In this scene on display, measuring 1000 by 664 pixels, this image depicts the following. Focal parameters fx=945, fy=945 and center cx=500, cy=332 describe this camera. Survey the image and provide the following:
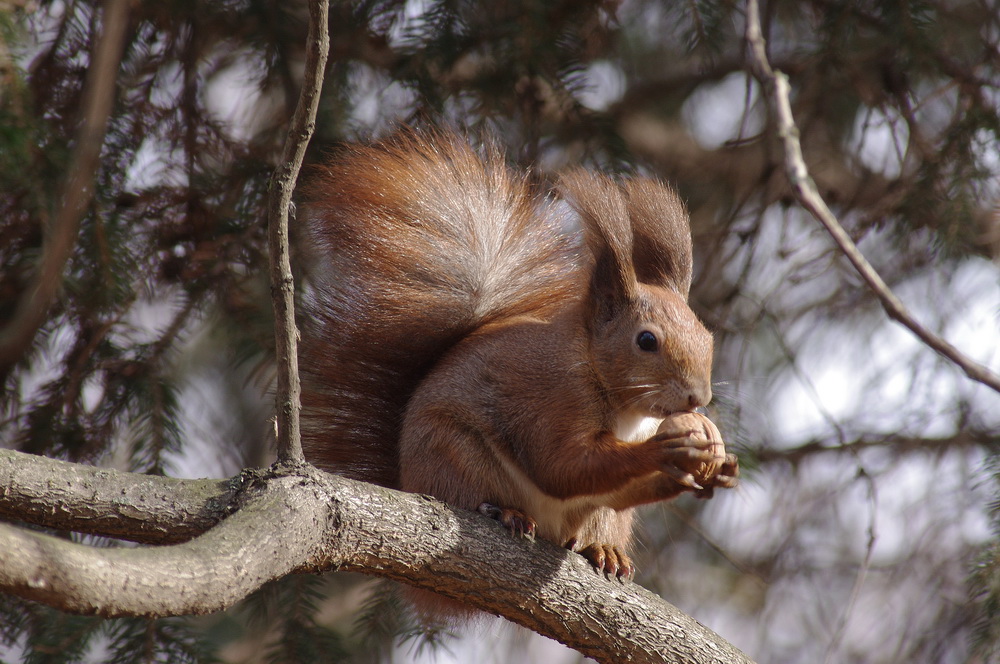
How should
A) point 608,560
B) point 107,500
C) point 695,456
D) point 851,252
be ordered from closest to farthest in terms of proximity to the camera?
point 851,252, point 107,500, point 695,456, point 608,560

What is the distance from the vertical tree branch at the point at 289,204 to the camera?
116 centimetres

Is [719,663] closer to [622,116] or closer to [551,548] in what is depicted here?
A: [551,548]

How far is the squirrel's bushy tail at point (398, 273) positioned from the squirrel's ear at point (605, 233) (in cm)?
17

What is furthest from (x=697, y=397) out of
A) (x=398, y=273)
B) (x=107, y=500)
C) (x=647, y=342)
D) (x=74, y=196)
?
(x=74, y=196)

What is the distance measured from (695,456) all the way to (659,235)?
62cm

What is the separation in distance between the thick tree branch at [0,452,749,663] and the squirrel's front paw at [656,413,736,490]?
26cm

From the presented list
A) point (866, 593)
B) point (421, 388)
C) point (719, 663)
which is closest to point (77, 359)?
point (421, 388)

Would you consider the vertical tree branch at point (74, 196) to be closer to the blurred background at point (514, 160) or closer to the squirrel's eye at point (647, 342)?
the blurred background at point (514, 160)

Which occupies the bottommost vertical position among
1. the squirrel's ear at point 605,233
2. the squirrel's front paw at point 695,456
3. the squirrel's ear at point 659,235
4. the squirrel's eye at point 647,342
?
the squirrel's front paw at point 695,456

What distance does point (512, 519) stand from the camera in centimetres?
171

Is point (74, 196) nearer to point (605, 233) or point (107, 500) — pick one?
point (107, 500)

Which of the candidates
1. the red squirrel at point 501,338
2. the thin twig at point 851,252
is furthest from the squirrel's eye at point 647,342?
the thin twig at point 851,252

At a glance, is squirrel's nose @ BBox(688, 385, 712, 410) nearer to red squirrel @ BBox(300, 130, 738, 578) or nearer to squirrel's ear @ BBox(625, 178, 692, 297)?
red squirrel @ BBox(300, 130, 738, 578)

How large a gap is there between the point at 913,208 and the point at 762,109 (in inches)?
34.0
